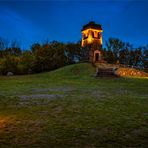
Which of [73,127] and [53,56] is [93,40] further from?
[73,127]

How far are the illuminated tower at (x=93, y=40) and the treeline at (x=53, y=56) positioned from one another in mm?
1401

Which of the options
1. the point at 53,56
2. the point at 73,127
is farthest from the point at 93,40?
the point at 73,127

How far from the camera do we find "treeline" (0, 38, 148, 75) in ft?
180

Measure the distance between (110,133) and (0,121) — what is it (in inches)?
161

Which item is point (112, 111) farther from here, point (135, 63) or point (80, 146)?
point (135, 63)

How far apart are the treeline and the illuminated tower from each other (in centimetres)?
140

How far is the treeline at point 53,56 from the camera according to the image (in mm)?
54719

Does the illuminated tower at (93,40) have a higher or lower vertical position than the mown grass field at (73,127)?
higher

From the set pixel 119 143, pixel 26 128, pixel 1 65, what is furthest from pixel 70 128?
pixel 1 65

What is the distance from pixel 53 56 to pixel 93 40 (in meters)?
11.9

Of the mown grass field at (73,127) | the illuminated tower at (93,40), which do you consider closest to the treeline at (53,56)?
the illuminated tower at (93,40)

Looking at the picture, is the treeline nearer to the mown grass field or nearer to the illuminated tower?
the illuminated tower

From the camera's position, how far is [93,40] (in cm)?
6112

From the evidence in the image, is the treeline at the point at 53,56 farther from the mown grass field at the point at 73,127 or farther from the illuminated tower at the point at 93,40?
the mown grass field at the point at 73,127
